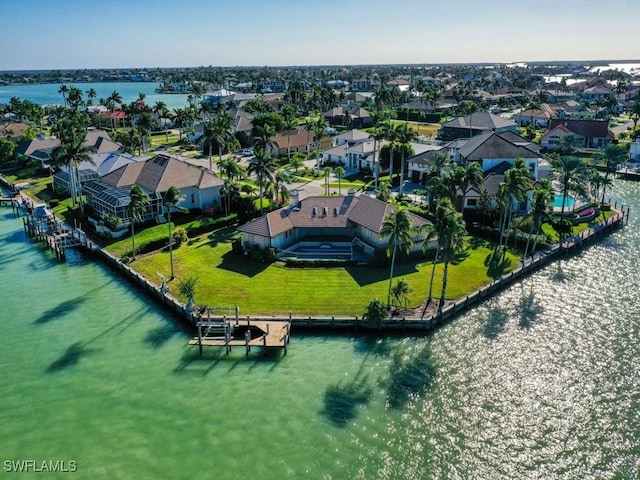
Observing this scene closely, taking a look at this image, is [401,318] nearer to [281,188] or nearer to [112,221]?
[281,188]

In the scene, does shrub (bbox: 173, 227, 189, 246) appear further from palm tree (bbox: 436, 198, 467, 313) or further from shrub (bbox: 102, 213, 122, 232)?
palm tree (bbox: 436, 198, 467, 313)

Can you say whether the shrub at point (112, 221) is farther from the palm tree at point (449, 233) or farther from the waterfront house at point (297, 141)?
the waterfront house at point (297, 141)

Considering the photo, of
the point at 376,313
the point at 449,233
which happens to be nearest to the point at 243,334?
the point at 376,313

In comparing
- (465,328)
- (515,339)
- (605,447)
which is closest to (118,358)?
(465,328)

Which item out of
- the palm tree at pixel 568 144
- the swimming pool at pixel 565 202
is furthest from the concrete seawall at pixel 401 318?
the palm tree at pixel 568 144

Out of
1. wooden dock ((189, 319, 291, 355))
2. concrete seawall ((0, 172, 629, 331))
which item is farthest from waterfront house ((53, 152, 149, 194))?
wooden dock ((189, 319, 291, 355))
